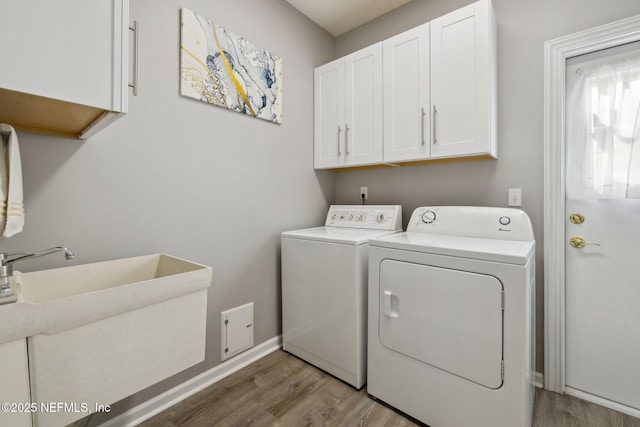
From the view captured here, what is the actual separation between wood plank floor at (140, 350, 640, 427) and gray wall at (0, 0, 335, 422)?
191 millimetres

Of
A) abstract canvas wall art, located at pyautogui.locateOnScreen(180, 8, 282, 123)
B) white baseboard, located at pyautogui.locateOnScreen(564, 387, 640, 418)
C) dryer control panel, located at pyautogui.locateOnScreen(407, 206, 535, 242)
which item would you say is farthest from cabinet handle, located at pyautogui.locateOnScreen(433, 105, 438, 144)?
white baseboard, located at pyautogui.locateOnScreen(564, 387, 640, 418)

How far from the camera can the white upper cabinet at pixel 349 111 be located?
2178 millimetres

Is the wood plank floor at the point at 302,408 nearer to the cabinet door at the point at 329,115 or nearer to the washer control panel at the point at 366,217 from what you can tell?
the washer control panel at the point at 366,217

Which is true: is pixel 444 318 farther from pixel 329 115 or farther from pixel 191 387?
pixel 329 115

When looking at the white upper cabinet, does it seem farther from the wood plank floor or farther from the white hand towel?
the white hand towel

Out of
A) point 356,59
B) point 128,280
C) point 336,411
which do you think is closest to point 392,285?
point 336,411

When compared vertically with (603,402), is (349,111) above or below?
above

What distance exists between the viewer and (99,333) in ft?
2.84

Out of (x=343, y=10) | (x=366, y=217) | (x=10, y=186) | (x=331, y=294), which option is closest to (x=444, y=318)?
(x=331, y=294)

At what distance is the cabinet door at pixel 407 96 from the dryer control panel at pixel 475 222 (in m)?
0.42

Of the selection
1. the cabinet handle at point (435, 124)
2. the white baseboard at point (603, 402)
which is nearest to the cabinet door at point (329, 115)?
the cabinet handle at point (435, 124)

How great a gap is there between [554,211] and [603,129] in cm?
51

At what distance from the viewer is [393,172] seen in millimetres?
2428

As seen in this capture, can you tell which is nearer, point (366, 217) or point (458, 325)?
point (458, 325)
